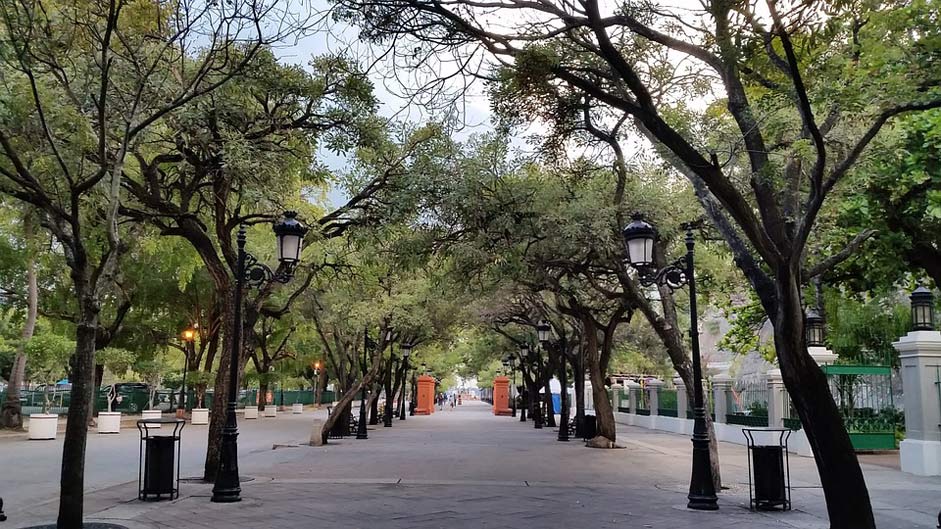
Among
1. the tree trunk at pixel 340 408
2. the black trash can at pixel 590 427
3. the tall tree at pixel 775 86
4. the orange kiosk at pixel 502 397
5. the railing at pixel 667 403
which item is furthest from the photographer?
the orange kiosk at pixel 502 397

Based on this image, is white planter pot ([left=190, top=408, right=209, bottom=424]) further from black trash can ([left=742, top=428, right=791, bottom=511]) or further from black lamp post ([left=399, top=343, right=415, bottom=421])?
black trash can ([left=742, top=428, right=791, bottom=511])

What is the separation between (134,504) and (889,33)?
11.5 meters

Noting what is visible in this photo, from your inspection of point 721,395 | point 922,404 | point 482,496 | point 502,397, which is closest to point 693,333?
point 482,496

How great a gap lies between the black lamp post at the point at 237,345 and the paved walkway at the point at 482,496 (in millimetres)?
359

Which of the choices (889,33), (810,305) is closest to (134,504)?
(889,33)

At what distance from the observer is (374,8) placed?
8.54m

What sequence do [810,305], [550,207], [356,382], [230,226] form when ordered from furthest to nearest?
[356,382] → [810,305] → [550,207] → [230,226]

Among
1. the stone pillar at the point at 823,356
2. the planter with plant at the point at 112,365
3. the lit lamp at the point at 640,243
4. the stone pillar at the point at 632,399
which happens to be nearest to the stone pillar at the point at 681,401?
the stone pillar at the point at 632,399

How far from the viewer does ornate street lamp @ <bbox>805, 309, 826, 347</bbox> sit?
19009 mm

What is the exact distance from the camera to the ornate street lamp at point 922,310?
16500mm

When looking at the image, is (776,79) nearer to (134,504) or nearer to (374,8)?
(374,8)

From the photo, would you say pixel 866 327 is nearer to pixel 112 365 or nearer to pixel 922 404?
pixel 922 404

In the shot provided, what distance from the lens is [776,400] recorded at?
20.3m

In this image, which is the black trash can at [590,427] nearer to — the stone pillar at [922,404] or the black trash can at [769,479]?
the stone pillar at [922,404]
